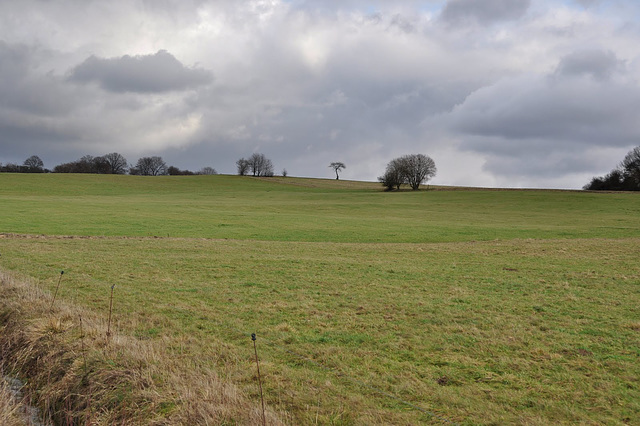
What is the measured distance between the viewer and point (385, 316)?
10.9 metres

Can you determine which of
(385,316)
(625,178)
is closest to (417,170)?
(625,178)

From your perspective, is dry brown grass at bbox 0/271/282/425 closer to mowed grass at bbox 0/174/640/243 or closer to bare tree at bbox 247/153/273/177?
mowed grass at bbox 0/174/640/243

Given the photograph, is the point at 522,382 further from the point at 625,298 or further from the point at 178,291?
the point at 178,291

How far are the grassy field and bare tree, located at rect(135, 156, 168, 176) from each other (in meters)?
143

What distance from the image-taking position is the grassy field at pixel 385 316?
662 centimetres

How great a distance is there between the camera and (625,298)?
43.6ft

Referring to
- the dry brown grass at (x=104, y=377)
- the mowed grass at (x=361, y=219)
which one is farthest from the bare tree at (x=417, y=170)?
the dry brown grass at (x=104, y=377)

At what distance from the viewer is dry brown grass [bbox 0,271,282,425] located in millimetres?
6094

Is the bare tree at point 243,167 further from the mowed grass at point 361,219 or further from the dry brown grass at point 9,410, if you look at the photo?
the dry brown grass at point 9,410

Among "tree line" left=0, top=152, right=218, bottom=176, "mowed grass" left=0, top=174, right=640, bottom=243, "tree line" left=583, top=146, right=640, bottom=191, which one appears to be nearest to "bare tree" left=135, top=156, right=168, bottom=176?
"tree line" left=0, top=152, right=218, bottom=176

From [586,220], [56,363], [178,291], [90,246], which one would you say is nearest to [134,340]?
[56,363]

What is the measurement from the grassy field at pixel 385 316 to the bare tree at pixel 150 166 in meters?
143

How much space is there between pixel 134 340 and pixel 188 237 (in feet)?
71.1

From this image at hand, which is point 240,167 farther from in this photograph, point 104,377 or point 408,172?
point 104,377
